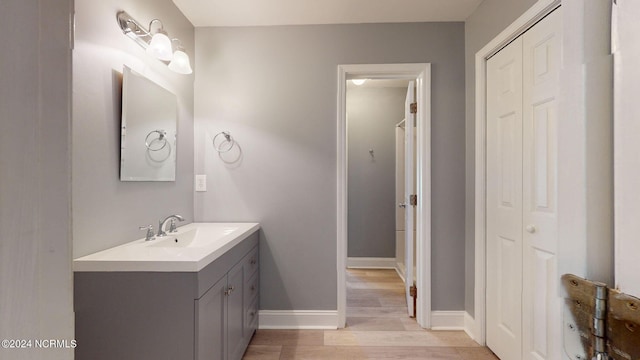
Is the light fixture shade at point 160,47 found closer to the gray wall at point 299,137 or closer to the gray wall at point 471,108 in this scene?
the gray wall at point 299,137

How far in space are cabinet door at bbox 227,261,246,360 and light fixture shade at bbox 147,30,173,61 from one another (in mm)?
1303

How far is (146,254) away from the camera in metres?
1.34

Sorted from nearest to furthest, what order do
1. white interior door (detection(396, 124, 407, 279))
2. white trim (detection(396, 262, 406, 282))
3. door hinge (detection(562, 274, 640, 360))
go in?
door hinge (detection(562, 274, 640, 360)) → white trim (detection(396, 262, 406, 282)) → white interior door (detection(396, 124, 407, 279))

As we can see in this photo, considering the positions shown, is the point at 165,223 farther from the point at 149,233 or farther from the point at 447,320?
the point at 447,320

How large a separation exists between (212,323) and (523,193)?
179 cm

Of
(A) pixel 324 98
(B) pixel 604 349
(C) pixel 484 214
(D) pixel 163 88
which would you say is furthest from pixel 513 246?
(D) pixel 163 88

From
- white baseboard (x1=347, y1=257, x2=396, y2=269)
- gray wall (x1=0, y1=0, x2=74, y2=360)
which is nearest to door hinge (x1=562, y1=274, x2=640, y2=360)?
gray wall (x1=0, y1=0, x2=74, y2=360)

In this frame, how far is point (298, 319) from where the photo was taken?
2.37m

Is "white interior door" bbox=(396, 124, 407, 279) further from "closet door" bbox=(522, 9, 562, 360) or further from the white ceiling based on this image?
"closet door" bbox=(522, 9, 562, 360)

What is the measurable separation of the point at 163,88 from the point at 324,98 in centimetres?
112

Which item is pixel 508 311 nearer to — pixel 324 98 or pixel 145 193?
pixel 324 98

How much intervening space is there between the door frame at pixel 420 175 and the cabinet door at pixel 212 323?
1035 mm

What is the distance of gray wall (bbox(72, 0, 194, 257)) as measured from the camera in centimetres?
131

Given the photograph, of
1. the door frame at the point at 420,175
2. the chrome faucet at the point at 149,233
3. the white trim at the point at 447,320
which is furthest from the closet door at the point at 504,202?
the chrome faucet at the point at 149,233
